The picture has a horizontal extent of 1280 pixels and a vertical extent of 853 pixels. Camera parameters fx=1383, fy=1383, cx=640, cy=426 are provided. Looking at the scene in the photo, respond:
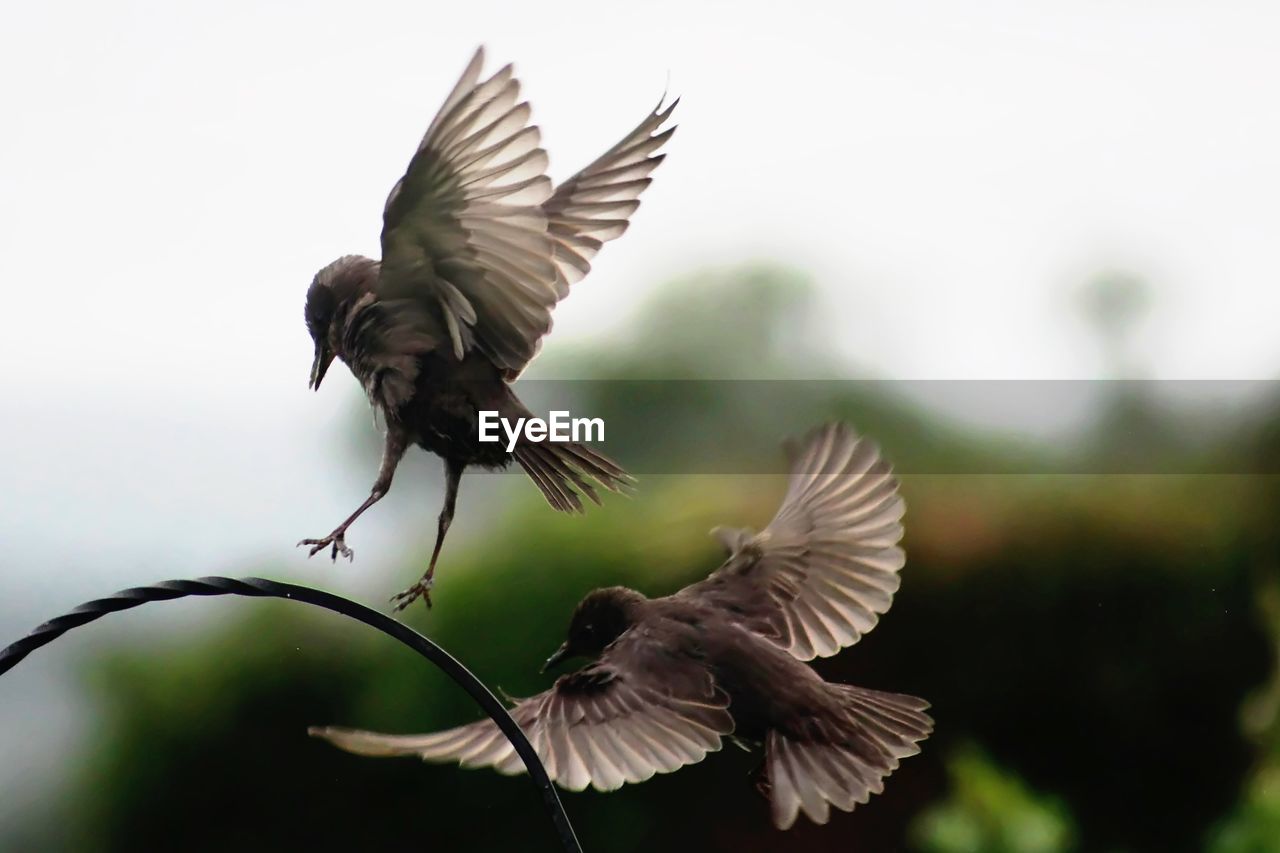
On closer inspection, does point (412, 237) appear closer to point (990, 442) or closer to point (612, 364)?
point (612, 364)

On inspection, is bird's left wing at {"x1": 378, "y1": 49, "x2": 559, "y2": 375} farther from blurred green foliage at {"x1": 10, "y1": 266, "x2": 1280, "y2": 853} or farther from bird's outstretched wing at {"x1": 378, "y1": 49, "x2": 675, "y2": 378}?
blurred green foliage at {"x1": 10, "y1": 266, "x2": 1280, "y2": 853}

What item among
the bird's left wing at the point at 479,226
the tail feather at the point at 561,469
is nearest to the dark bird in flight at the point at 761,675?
the tail feather at the point at 561,469

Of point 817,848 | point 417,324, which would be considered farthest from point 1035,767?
point 417,324

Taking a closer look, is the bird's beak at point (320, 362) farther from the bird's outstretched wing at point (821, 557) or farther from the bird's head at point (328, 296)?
the bird's outstretched wing at point (821, 557)

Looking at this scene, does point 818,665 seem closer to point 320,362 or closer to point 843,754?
point 843,754

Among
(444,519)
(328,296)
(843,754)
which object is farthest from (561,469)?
(843,754)

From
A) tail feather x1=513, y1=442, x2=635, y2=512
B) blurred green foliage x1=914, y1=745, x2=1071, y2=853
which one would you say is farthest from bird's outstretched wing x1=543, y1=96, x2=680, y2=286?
blurred green foliage x1=914, y1=745, x2=1071, y2=853
